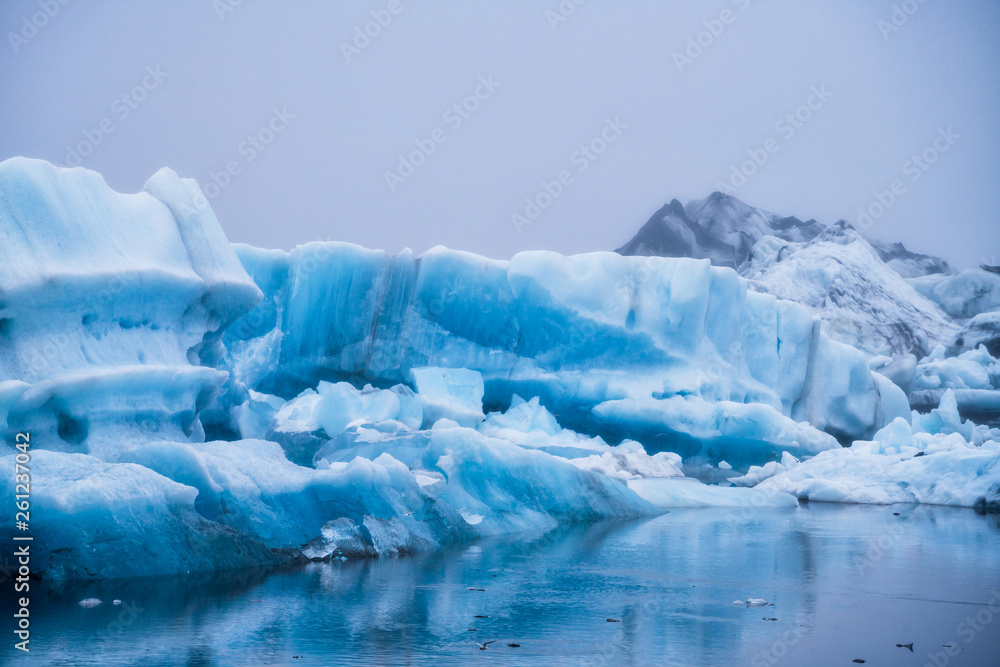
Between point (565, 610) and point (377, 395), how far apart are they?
691 cm

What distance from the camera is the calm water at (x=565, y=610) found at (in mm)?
3389

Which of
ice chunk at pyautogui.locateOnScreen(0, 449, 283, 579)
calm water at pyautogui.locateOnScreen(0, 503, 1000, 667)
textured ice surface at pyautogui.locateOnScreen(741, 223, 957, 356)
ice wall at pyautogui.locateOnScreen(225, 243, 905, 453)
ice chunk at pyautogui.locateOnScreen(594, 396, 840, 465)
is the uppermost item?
textured ice surface at pyautogui.locateOnScreen(741, 223, 957, 356)

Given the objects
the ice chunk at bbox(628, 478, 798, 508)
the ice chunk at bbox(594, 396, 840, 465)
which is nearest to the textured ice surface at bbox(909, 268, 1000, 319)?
the ice chunk at bbox(594, 396, 840, 465)

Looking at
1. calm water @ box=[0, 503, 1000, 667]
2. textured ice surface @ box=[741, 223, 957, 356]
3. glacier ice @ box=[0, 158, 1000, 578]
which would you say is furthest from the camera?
textured ice surface @ box=[741, 223, 957, 356]

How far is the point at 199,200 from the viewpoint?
8477 millimetres

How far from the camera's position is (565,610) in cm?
421

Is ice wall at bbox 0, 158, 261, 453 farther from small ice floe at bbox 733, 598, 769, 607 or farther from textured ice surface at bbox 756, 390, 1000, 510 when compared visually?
textured ice surface at bbox 756, 390, 1000, 510

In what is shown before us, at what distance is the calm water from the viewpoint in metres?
3.39

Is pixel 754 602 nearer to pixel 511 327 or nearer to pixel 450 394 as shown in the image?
pixel 450 394

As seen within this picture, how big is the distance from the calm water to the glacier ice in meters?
0.46

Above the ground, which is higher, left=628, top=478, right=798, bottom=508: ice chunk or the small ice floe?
left=628, top=478, right=798, bottom=508: ice chunk

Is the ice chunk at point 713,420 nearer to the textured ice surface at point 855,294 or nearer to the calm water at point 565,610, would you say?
the calm water at point 565,610

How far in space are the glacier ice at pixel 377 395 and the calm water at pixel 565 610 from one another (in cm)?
46

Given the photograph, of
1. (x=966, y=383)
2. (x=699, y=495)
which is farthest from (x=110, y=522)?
(x=966, y=383)
